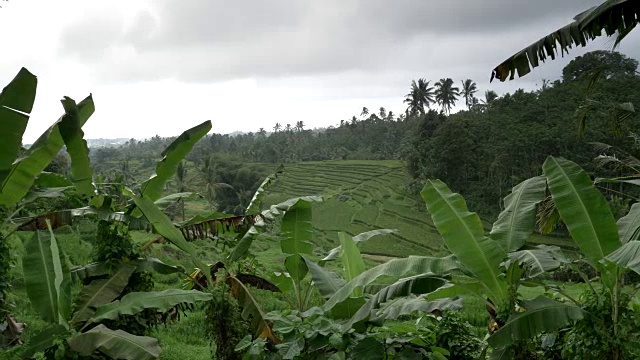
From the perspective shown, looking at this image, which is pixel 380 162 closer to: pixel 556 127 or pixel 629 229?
pixel 556 127

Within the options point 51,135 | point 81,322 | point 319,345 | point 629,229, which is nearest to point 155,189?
point 51,135

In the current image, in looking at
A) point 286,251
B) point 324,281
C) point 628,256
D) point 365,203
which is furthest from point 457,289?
point 365,203

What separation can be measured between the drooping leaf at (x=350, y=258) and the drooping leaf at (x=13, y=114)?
1.94 meters

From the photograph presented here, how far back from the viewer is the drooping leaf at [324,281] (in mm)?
2996

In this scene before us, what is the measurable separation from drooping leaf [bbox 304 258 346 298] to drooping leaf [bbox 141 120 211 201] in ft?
3.41

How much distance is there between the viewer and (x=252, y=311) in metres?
2.95

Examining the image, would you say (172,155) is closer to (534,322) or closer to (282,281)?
(282,281)

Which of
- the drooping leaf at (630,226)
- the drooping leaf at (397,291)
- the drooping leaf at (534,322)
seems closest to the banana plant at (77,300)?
the drooping leaf at (397,291)

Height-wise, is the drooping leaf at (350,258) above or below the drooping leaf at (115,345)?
above

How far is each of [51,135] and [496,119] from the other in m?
27.8

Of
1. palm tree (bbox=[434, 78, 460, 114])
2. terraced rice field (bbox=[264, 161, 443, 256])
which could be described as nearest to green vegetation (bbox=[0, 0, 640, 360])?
terraced rice field (bbox=[264, 161, 443, 256])

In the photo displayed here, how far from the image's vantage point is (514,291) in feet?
8.33

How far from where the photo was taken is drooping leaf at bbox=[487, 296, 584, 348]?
229cm

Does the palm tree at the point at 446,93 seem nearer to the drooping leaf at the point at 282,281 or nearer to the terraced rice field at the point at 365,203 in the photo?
the terraced rice field at the point at 365,203
